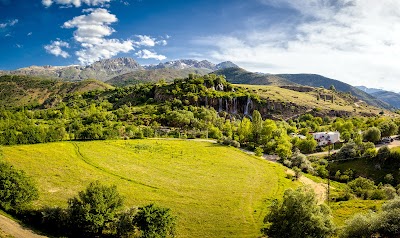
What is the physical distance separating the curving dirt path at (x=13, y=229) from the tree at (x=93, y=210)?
193 inches

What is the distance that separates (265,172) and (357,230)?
133 feet

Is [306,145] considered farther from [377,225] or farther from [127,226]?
[127,226]

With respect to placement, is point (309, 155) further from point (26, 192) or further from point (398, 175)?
point (26, 192)

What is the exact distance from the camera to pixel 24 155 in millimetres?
69500

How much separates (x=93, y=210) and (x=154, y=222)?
28.5 feet

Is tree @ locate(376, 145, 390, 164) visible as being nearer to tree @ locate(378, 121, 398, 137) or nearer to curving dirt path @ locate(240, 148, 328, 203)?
curving dirt path @ locate(240, 148, 328, 203)

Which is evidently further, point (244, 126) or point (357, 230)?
point (244, 126)

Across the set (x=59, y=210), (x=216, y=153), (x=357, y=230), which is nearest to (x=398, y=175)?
(x=216, y=153)

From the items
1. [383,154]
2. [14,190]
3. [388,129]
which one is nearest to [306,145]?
[383,154]

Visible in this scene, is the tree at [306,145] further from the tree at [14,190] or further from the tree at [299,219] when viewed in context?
the tree at [14,190]

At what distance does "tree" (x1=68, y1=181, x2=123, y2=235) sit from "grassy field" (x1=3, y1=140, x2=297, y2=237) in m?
6.79

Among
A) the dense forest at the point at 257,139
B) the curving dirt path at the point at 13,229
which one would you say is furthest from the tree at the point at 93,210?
the curving dirt path at the point at 13,229

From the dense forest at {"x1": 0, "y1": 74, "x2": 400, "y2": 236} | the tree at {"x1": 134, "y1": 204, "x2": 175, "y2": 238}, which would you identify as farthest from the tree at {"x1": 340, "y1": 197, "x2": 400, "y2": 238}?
the tree at {"x1": 134, "y1": 204, "x2": 175, "y2": 238}

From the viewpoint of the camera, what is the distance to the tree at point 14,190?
4144cm
